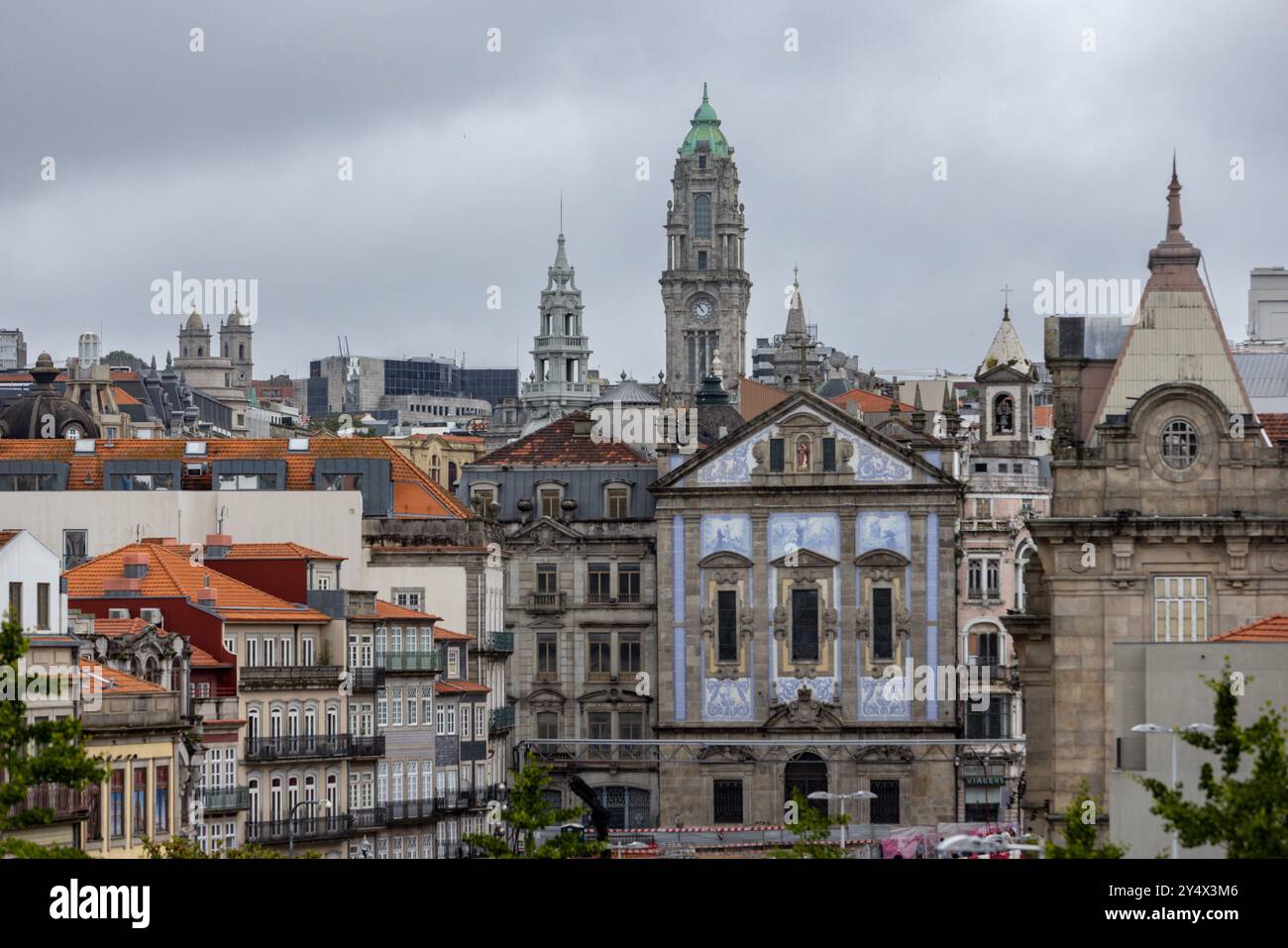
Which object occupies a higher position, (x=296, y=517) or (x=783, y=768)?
(x=296, y=517)

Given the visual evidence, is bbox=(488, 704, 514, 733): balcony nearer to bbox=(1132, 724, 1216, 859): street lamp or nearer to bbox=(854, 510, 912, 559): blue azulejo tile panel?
bbox=(854, 510, 912, 559): blue azulejo tile panel

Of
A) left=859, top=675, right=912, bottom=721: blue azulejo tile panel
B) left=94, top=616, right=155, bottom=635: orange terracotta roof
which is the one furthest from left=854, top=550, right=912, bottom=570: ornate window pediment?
left=94, top=616, right=155, bottom=635: orange terracotta roof

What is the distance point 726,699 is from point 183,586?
35.8 metres

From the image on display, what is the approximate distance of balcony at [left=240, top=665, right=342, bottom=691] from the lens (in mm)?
90625

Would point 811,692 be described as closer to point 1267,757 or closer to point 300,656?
point 300,656

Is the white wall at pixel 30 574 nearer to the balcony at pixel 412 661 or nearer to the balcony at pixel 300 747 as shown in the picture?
the balcony at pixel 300 747

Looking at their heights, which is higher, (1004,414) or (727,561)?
(1004,414)

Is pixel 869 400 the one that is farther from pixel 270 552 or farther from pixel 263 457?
pixel 270 552

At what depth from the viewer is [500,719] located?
118125 mm

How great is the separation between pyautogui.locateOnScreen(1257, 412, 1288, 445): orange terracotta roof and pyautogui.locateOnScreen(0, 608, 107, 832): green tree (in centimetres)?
3546

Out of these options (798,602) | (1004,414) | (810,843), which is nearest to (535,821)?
(810,843)

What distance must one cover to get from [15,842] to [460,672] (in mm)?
65319

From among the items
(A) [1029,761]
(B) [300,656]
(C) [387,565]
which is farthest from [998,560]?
(A) [1029,761]

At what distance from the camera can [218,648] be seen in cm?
8988
